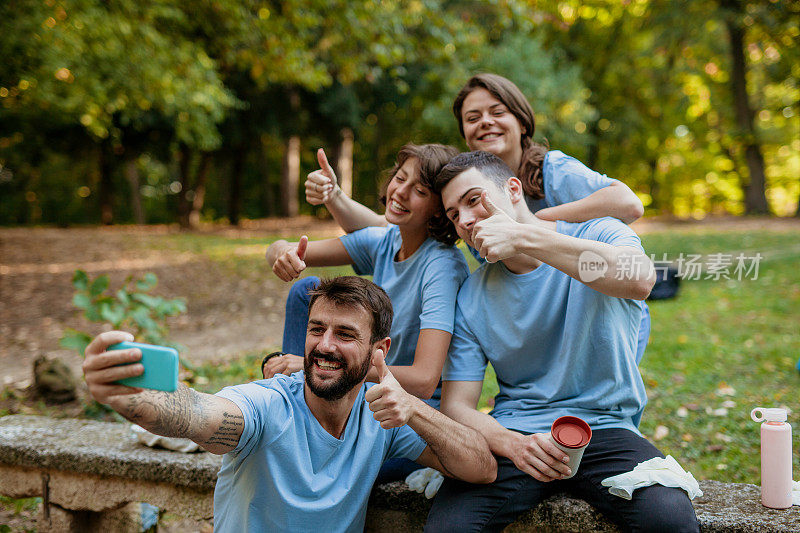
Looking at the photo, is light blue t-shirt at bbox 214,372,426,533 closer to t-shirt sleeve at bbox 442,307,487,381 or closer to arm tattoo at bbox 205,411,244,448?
arm tattoo at bbox 205,411,244,448

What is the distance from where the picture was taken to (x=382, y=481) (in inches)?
94.5

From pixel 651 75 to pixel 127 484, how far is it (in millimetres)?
21299

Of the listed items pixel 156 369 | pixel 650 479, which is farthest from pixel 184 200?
pixel 650 479

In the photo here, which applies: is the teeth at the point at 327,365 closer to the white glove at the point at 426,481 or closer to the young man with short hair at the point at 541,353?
the young man with short hair at the point at 541,353

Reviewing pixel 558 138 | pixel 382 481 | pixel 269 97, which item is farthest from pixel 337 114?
pixel 382 481

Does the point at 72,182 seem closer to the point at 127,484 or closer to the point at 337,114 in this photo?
the point at 337,114

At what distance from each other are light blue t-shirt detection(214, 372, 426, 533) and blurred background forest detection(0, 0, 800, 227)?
5420 mm

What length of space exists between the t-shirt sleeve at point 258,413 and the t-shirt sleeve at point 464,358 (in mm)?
645

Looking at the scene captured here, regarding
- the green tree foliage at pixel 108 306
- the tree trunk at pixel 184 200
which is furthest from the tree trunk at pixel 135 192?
the green tree foliage at pixel 108 306

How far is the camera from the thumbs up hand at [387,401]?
1832 millimetres

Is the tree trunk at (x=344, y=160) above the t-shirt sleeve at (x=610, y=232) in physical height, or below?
above

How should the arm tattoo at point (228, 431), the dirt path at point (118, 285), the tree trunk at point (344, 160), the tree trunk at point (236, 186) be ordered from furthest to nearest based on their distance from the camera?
the tree trunk at point (236, 186)
the tree trunk at point (344, 160)
the dirt path at point (118, 285)
the arm tattoo at point (228, 431)

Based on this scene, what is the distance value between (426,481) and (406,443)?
0.58ft

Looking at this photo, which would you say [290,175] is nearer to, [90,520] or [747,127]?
[747,127]
